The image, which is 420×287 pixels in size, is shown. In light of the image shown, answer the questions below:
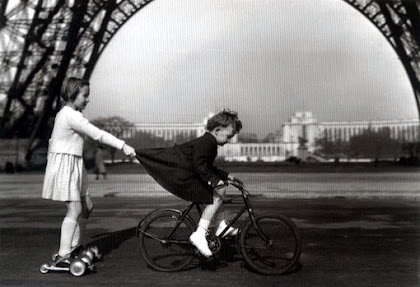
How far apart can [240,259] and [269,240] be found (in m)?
0.53

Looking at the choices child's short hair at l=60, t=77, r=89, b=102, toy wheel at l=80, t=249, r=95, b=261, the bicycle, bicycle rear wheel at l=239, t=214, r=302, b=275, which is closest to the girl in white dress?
child's short hair at l=60, t=77, r=89, b=102

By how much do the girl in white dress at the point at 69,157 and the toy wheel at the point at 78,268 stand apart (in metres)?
0.16

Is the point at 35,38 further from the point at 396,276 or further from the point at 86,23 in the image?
the point at 396,276

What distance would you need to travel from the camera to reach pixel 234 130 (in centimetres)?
428

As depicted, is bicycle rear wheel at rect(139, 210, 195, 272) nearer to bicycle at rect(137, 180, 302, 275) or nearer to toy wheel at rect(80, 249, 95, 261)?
bicycle at rect(137, 180, 302, 275)

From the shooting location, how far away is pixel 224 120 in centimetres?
421

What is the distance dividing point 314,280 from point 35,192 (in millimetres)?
9284

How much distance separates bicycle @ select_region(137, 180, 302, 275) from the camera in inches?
159

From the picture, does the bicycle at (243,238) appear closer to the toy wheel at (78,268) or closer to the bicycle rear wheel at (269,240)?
the bicycle rear wheel at (269,240)

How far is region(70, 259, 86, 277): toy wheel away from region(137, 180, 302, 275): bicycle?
46 centimetres

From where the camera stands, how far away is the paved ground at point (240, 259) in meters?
3.83

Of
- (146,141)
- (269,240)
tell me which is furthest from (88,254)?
(146,141)

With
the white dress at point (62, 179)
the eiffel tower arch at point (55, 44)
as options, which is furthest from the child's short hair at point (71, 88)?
the eiffel tower arch at point (55, 44)

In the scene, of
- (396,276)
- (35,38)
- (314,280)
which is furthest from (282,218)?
(35,38)
